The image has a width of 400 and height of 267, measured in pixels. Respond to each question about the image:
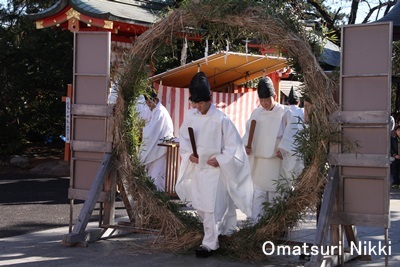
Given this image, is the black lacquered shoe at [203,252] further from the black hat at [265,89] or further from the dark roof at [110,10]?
the dark roof at [110,10]

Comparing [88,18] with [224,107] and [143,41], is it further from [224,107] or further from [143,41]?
[143,41]

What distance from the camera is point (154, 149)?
987 cm

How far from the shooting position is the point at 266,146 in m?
6.88

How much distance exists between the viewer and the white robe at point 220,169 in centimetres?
637

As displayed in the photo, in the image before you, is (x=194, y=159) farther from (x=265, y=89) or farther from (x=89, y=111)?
(x=89, y=111)

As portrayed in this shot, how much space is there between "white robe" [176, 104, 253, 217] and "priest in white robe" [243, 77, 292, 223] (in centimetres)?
39

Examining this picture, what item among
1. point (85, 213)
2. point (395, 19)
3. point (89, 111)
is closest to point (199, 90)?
point (89, 111)

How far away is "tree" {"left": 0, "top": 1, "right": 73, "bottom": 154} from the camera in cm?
1538

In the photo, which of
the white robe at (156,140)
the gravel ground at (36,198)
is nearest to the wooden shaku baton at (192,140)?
the gravel ground at (36,198)

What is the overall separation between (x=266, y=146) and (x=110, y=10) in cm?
630

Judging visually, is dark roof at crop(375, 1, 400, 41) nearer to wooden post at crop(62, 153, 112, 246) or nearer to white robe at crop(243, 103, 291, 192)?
white robe at crop(243, 103, 291, 192)

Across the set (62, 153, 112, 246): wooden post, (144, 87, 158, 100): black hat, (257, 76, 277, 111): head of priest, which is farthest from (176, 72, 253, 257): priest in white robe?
(144, 87, 158, 100): black hat

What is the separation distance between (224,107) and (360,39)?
598 centimetres

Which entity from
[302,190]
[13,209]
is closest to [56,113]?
[13,209]
